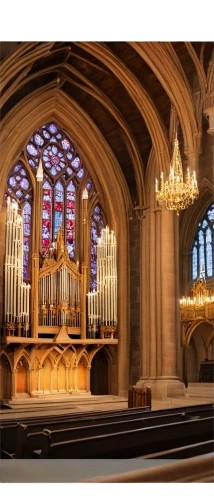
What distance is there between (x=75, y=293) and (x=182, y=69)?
8503 mm

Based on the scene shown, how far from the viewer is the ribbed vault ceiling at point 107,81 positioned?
1759cm

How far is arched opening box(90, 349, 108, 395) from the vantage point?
21.7 metres

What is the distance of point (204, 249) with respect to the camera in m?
25.0

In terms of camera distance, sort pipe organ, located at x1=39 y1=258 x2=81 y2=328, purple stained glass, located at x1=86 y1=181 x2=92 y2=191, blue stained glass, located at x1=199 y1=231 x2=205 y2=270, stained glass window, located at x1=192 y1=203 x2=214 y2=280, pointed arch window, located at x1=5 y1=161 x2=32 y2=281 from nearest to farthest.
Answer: pipe organ, located at x1=39 y1=258 x2=81 y2=328 → pointed arch window, located at x1=5 y1=161 x2=32 y2=281 → purple stained glass, located at x1=86 y1=181 x2=92 y2=191 → stained glass window, located at x1=192 y1=203 x2=214 y2=280 → blue stained glass, located at x1=199 y1=231 x2=205 y2=270

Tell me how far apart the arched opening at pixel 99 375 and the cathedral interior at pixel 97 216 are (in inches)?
2.2

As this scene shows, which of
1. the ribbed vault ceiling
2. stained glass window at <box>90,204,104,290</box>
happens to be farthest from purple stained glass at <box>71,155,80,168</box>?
stained glass window at <box>90,204,104,290</box>

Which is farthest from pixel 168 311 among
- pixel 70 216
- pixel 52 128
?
pixel 52 128

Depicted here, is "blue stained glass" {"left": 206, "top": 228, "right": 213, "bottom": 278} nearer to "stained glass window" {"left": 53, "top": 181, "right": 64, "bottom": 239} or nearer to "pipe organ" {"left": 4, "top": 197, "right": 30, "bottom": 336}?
"stained glass window" {"left": 53, "top": 181, "right": 64, "bottom": 239}

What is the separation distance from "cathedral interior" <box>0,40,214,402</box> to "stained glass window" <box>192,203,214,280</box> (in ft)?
2.96

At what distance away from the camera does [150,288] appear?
2052cm

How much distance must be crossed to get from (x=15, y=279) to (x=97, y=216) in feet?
18.5

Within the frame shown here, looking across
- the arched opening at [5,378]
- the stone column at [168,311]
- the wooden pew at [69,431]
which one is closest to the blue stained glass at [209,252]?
the stone column at [168,311]

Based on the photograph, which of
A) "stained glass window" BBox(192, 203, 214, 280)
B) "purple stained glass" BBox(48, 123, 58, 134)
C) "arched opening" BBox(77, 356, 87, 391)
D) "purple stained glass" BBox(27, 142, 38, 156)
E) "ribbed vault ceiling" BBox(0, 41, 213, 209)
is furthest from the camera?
"stained glass window" BBox(192, 203, 214, 280)

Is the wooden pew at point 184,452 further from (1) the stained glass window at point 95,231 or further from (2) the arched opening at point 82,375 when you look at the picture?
(1) the stained glass window at point 95,231
